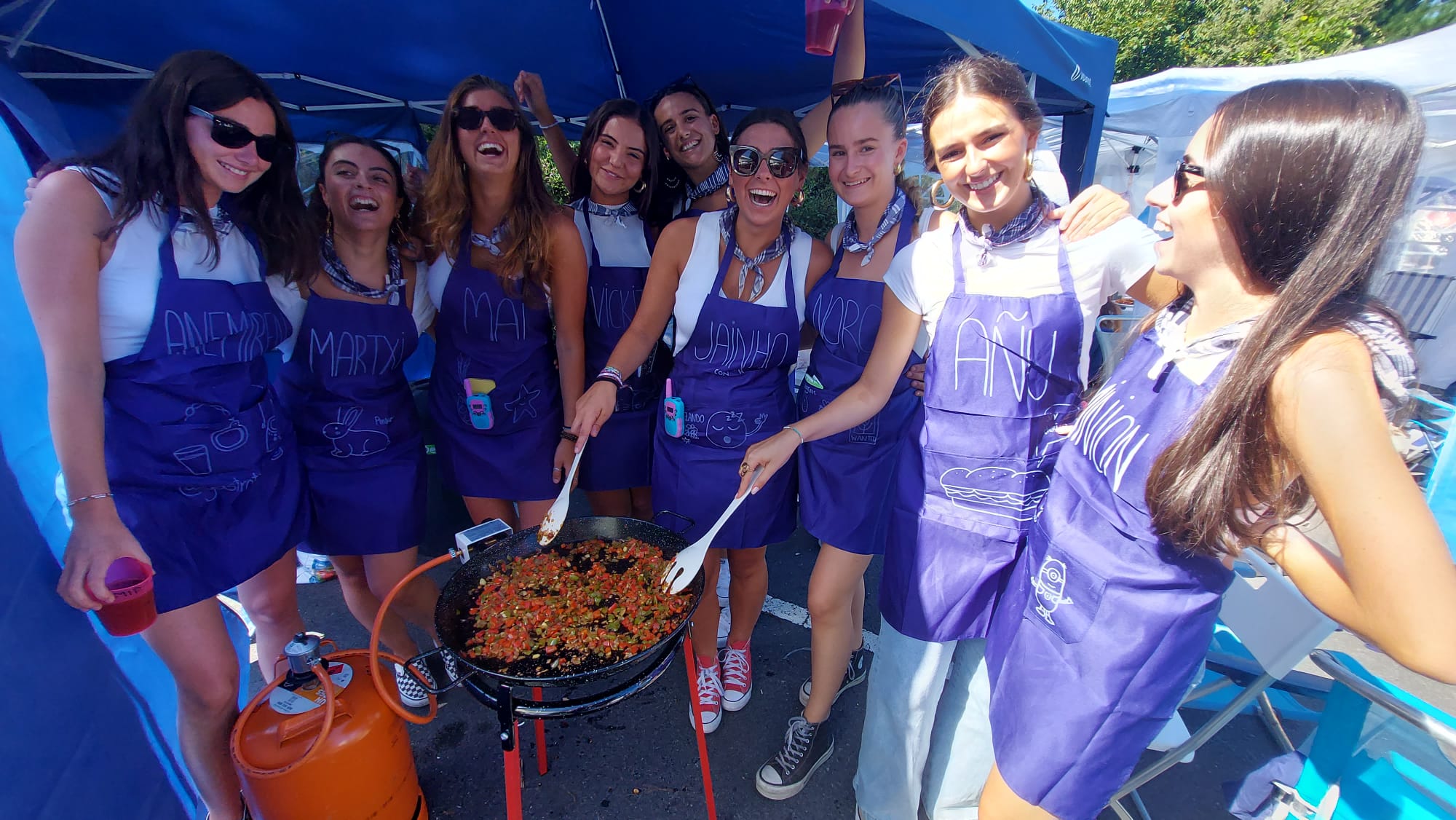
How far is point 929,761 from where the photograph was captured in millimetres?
2004

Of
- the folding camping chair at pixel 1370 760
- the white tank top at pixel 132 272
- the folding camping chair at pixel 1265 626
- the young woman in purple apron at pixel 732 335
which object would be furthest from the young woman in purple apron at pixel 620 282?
the folding camping chair at pixel 1370 760

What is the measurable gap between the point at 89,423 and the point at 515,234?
4.10 feet

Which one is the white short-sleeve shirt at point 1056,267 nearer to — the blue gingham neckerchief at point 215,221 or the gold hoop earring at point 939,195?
the gold hoop earring at point 939,195

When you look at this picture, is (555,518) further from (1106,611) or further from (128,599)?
(1106,611)

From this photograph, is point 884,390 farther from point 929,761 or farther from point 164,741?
point 164,741

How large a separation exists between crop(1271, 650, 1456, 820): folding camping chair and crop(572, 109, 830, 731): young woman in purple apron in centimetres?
153

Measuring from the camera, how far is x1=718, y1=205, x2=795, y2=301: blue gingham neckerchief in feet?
6.84

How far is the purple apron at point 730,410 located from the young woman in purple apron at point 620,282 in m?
0.32

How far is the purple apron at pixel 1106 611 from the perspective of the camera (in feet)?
3.91

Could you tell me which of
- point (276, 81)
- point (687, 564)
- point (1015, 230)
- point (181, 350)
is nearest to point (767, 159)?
point (1015, 230)

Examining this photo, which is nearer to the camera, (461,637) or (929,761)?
→ (461,637)

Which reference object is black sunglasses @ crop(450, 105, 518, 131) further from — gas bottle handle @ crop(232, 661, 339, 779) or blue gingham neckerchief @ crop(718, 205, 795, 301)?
gas bottle handle @ crop(232, 661, 339, 779)

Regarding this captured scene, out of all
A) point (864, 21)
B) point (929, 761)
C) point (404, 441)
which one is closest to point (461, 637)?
point (404, 441)

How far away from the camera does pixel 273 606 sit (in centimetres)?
210
